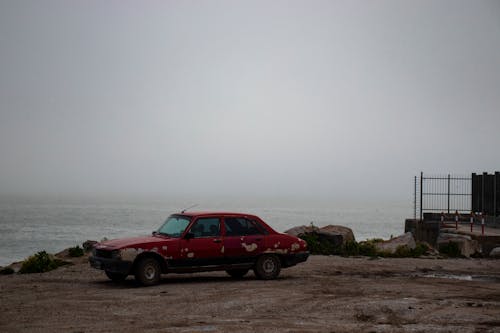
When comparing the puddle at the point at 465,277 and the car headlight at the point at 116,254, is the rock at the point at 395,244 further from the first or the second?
the car headlight at the point at 116,254

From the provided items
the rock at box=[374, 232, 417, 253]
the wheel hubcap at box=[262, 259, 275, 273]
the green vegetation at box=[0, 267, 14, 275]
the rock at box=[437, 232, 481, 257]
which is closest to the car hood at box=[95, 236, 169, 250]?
the wheel hubcap at box=[262, 259, 275, 273]

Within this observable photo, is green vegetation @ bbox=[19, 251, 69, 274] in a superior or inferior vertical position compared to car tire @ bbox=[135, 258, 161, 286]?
inferior

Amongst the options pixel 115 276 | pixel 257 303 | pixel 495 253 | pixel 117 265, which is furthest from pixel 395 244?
pixel 257 303

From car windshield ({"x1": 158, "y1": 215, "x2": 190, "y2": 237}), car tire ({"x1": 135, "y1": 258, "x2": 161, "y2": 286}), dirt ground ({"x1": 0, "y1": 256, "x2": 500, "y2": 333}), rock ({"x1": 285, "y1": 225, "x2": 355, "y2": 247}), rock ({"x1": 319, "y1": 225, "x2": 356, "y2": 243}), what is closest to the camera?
dirt ground ({"x1": 0, "y1": 256, "x2": 500, "y2": 333})

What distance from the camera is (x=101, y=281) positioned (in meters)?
15.6

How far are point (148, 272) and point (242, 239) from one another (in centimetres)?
239

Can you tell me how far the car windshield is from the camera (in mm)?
15320

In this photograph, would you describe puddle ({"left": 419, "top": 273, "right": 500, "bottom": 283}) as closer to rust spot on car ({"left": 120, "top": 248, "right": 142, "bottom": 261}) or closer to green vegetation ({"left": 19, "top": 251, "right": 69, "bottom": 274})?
rust spot on car ({"left": 120, "top": 248, "right": 142, "bottom": 261})

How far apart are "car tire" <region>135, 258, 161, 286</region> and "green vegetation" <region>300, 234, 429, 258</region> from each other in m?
9.38

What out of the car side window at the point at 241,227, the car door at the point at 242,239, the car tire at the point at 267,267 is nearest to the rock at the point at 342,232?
the car tire at the point at 267,267

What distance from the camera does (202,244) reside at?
15188 millimetres

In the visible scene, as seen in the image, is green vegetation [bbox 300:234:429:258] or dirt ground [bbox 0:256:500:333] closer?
dirt ground [bbox 0:256:500:333]

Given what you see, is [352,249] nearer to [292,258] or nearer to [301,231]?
[301,231]

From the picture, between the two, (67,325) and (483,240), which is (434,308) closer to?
(67,325)
